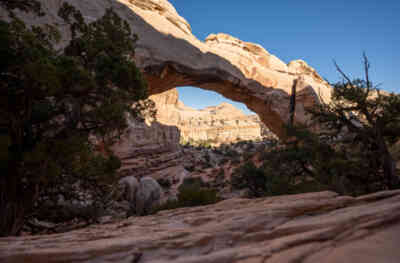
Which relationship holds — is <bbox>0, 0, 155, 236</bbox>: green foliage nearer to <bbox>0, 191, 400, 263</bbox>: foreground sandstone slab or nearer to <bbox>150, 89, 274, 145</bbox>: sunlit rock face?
<bbox>0, 191, 400, 263</bbox>: foreground sandstone slab

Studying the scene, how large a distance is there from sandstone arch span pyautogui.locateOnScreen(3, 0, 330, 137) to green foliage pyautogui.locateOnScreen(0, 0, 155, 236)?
662cm

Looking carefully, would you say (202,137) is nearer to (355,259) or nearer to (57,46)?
(57,46)

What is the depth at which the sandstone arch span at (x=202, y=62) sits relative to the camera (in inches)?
542

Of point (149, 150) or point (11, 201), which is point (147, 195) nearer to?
point (149, 150)

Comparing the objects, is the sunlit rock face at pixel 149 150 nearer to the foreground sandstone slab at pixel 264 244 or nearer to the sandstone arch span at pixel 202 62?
the sandstone arch span at pixel 202 62

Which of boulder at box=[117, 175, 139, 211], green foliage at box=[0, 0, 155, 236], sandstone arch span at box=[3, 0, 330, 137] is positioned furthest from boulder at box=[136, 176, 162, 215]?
sandstone arch span at box=[3, 0, 330, 137]

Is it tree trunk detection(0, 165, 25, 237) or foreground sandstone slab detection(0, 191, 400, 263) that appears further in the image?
tree trunk detection(0, 165, 25, 237)

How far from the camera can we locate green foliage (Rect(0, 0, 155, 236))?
3.75m

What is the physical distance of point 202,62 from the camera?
16.6 meters

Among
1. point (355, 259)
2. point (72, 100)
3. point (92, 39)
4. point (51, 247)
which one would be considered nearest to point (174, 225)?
point (51, 247)

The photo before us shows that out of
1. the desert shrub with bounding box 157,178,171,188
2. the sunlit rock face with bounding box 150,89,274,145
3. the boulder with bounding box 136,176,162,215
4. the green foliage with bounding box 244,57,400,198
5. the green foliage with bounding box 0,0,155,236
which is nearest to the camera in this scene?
the green foliage with bounding box 0,0,155,236

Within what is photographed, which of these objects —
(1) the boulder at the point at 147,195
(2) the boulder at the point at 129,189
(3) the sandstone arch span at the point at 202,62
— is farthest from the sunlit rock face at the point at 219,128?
(1) the boulder at the point at 147,195

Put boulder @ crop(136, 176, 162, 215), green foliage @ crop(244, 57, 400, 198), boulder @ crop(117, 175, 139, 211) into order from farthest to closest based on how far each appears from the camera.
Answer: boulder @ crop(117, 175, 139, 211) < boulder @ crop(136, 176, 162, 215) < green foliage @ crop(244, 57, 400, 198)

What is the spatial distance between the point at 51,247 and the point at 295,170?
1235cm
